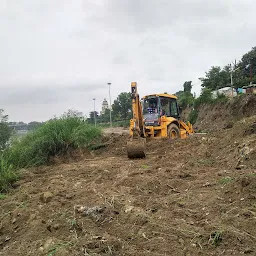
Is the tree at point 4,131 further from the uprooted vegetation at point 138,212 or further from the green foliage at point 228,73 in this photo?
the green foliage at point 228,73

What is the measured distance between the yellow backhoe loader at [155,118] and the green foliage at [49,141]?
1.92 meters

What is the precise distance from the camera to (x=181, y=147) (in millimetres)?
10203

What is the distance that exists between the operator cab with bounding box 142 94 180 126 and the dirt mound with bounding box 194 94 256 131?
5.64 metres

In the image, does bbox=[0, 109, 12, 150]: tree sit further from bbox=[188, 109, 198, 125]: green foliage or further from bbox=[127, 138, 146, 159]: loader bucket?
bbox=[188, 109, 198, 125]: green foliage

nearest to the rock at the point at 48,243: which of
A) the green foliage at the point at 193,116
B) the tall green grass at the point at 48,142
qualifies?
the tall green grass at the point at 48,142

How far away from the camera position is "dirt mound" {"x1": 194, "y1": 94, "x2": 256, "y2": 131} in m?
19.3

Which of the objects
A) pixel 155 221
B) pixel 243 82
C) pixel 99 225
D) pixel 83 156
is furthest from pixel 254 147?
pixel 243 82

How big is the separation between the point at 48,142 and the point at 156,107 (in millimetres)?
4419

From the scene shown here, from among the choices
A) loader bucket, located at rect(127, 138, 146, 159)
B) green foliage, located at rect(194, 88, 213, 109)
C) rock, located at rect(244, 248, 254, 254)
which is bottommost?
rock, located at rect(244, 248, 254, 254)

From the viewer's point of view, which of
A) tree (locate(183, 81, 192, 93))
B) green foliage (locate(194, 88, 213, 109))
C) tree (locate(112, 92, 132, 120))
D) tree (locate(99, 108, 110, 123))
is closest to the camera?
green foliage (locate(194, 88, 213, 109))

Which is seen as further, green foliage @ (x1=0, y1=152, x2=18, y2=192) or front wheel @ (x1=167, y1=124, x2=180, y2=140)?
front wheel @ (x1=167, y1=124, x2=180, y2=140)

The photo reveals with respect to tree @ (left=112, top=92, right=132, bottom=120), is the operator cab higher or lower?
lower

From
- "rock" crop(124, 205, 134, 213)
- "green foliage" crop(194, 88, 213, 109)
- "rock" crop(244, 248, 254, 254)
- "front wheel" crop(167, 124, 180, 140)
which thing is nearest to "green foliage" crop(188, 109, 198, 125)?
"green foliage" crop(194, 88, 213, 109)

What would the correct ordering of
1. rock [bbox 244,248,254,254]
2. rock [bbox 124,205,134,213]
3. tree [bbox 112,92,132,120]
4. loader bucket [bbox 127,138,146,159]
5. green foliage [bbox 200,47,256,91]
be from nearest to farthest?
rock [bbox 244,248,254,254]
rock [bbox 124,205,134,213]
loader bucket [bbox 127,138,146,159]
green foliage [bbox 200,47,256,91]
tree [bbox 112,92,132,120]
